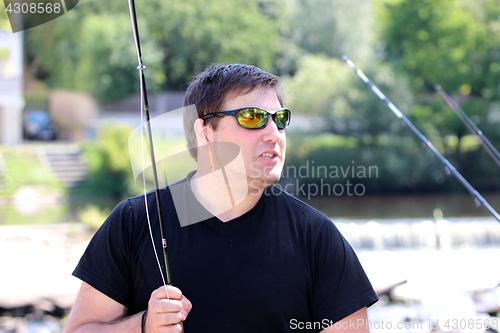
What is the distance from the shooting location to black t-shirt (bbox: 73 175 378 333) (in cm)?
169

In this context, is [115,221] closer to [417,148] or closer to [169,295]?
[169,295]

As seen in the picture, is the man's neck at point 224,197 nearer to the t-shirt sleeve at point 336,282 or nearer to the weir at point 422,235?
the t-shirt sleeve at point 336,282

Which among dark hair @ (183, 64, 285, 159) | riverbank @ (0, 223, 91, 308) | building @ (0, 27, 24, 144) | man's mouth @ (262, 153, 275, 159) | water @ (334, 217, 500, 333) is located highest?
building @ (0, 27, 24, 144)

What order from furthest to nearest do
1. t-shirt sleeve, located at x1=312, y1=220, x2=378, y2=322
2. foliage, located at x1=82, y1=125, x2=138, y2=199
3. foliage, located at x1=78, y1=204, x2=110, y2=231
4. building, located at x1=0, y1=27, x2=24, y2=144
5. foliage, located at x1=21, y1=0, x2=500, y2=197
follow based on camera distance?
building, located at x1=0, y1=27, x2=24, y2=144 → foliage, located at x1=21, y1=0, x2=500, y2=197 → foliage, located at x1=82, y1=125, x2=138, y2=199 → foliage, located at x1=78, y1=204, x2=110, y2=231 → t-shirt sleeve, located at x1=312, y1=220, x2=378, y2=322

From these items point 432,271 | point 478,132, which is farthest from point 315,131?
point 478,132

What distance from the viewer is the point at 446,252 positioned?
33.3 ft

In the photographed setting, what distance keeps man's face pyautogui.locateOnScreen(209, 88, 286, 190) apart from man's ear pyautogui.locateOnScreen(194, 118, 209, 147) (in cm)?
5

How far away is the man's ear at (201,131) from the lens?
1.93 m

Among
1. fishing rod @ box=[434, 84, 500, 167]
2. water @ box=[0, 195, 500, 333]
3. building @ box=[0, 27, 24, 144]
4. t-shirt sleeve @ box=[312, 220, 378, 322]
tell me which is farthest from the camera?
building @ box=[0, 27, 24, 144]

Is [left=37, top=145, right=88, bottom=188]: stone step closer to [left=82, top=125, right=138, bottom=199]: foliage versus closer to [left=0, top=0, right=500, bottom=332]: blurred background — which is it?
[left=0, top=0, right=500, bottom=332]: blurred background

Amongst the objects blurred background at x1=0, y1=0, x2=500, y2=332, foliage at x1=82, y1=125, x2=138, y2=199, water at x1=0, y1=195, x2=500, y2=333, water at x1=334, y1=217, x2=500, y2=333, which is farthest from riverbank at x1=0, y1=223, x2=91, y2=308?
water at x1=334, y1=217, x2=500, y2=333

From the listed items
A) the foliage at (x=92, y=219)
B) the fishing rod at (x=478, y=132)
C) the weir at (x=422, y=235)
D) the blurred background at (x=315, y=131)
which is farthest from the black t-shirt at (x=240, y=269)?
the foliage at (x=92, y=219)

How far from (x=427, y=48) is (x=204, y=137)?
21347mm

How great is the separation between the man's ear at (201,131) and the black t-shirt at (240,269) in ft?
1.09
